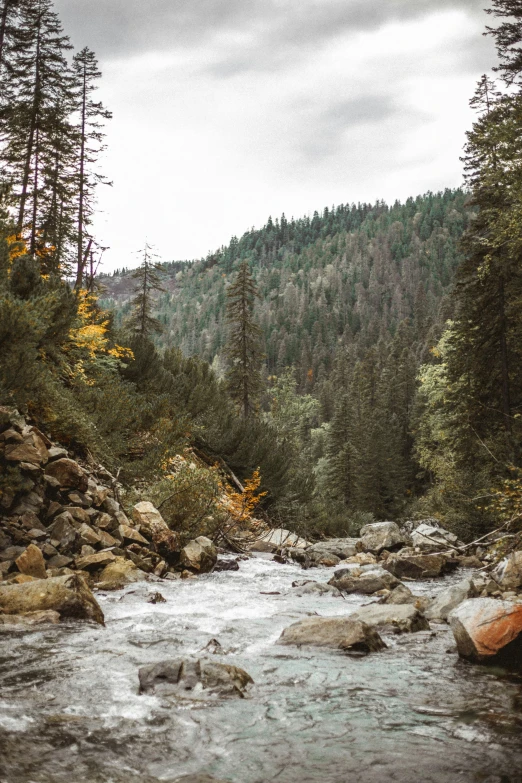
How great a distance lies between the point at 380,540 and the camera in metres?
19.3

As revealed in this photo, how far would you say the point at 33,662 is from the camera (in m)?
5.25

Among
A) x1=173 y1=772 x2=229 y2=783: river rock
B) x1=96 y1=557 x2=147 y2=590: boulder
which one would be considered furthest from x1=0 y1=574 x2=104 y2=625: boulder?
x1=173 y1=772 x2=229 y2=783: river rock

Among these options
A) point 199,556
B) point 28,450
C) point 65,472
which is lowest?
point 199,556

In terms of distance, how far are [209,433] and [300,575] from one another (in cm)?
793

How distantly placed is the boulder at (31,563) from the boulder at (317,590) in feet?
15.8

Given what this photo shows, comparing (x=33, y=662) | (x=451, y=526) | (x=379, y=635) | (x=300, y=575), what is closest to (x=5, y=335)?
(x=33, y=662)

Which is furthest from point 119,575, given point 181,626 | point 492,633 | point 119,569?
point 492,633

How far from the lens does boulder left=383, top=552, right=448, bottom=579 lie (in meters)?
13.4

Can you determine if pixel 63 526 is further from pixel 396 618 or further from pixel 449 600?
pixel 449 600

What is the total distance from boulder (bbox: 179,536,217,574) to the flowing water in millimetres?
4054

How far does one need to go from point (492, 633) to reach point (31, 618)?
521 centimetres

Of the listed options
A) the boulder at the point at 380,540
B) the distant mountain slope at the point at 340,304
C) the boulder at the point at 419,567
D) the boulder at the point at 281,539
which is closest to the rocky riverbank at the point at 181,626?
the boulder at the point at 419,567

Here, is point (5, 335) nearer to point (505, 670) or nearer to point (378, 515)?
point (505, 670)

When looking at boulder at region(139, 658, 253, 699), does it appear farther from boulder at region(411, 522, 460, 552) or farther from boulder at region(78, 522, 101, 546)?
boulder at region(411, 522, 460, 552)
